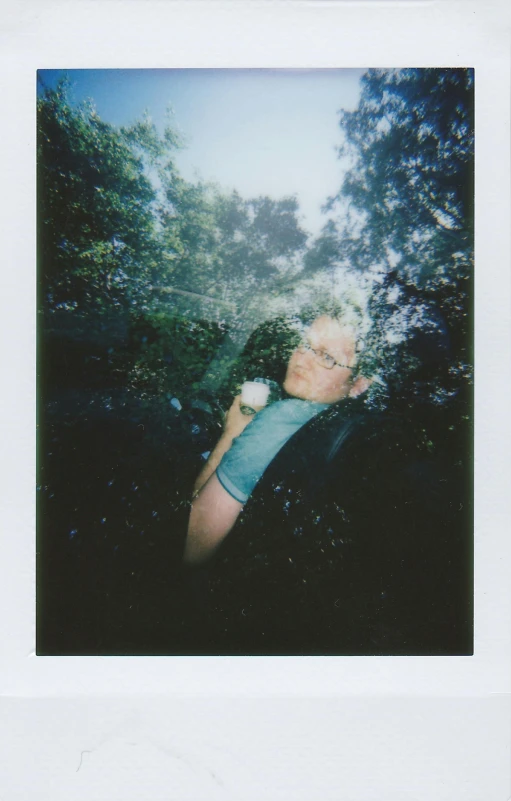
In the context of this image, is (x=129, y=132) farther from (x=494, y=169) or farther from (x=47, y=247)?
(x=494, y=169)

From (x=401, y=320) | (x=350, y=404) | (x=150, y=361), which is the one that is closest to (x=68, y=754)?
(x=150, y=361)

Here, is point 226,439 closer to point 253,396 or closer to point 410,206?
point 253,396

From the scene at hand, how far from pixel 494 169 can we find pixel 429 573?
1513 millimetres

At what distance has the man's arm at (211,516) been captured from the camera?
1.47 m

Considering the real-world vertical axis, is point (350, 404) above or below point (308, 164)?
below

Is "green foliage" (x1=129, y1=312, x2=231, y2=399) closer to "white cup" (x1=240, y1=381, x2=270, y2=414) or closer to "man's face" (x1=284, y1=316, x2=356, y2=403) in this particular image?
"white cup" (x1=240, y1=381, x2=270, y2=414)

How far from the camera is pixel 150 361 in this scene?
1470 mm

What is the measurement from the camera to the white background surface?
4.73ft

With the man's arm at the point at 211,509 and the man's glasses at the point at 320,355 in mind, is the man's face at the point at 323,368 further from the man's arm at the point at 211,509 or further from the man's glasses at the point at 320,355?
the man's arm at the point at 211,509

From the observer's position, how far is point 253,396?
144 cm

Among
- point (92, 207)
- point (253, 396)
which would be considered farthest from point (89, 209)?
point (253, 396)

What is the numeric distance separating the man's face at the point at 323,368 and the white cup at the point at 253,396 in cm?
8

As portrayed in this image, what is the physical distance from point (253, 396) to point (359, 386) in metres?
0.39

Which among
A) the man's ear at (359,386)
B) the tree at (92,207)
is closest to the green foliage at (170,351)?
the tree at (92,207)
